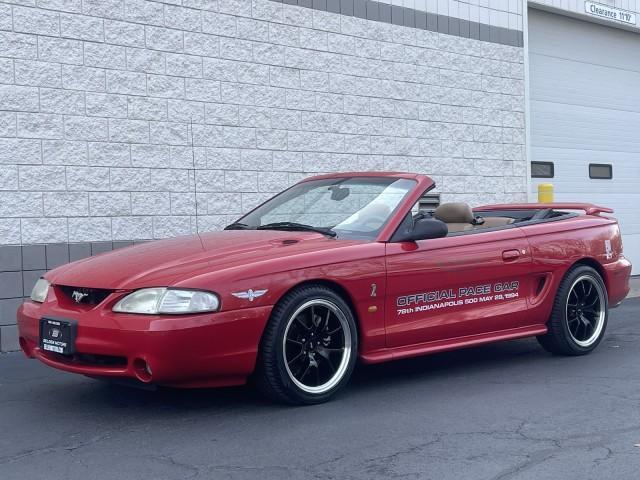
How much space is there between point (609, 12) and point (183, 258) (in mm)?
11717

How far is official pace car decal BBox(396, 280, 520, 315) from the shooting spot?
6273mm

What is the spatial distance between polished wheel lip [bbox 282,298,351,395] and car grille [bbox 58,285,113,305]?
1.04 m

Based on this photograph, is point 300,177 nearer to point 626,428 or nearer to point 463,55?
point 463,55

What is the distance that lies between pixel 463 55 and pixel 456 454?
8984 mm

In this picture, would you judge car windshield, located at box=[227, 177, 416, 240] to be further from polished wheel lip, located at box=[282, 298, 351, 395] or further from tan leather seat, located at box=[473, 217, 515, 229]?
tan leather seat, located at box=[473, 217, 515, 229]

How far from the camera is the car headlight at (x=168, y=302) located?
17.2 ft

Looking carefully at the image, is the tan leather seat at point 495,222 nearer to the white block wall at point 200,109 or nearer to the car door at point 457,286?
the car door at point 457,286

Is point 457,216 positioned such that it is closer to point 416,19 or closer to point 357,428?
point 357,428

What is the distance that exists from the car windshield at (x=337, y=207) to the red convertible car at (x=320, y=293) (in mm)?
14

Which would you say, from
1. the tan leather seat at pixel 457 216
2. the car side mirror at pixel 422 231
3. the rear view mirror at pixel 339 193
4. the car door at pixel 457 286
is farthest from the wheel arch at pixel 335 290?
the tan leather seat at pixel 457 216

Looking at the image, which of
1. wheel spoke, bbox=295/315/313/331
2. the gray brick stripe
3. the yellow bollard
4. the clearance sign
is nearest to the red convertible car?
wheel spoke, bbox=295/315/313/331

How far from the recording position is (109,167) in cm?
922

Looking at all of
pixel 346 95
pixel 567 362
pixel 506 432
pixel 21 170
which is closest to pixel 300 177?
pixel 346 95

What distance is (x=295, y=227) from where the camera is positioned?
21.5 ft
